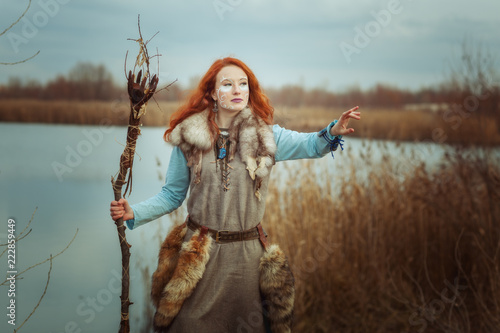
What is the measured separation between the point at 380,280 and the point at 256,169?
2846 mm

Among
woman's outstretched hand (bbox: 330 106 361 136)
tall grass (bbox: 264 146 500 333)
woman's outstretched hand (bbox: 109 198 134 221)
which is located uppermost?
woman's outstretched hand (bbox: 330 106 361 136)

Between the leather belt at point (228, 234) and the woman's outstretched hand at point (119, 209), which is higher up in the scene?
the woman's outstretched hand at point (119, 209)

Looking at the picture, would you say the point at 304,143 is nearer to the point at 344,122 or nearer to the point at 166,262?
the point at 344,122

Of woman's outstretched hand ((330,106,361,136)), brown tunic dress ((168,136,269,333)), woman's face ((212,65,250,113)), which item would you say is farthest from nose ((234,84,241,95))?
woman's outstretched hand ((330,106,361,136))

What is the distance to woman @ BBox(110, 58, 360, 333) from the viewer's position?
2.52 meters

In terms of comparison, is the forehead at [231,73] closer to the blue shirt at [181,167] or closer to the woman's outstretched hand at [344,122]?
the blue shirt at [181,167]

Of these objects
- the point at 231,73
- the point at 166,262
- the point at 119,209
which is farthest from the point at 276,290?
the point at 231,73

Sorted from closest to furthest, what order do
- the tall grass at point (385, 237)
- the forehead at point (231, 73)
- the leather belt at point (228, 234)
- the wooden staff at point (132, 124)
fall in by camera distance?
the wooden staff at point (132, 124), the leather belt at point (228, 234), the forehead at point (231, 73), the tall grass at point (385, 237)

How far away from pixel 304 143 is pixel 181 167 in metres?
0.66

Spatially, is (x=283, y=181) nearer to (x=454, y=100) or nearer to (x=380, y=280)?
(x=380, y=280)

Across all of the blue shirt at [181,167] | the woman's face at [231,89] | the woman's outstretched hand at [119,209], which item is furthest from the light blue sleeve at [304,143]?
the woman's outstretched hand at [119,209]

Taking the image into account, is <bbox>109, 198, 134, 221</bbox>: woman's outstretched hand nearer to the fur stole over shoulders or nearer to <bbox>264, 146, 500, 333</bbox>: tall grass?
the fur stole over shoulders

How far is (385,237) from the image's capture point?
5.17m

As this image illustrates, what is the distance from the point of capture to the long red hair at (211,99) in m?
2.72
